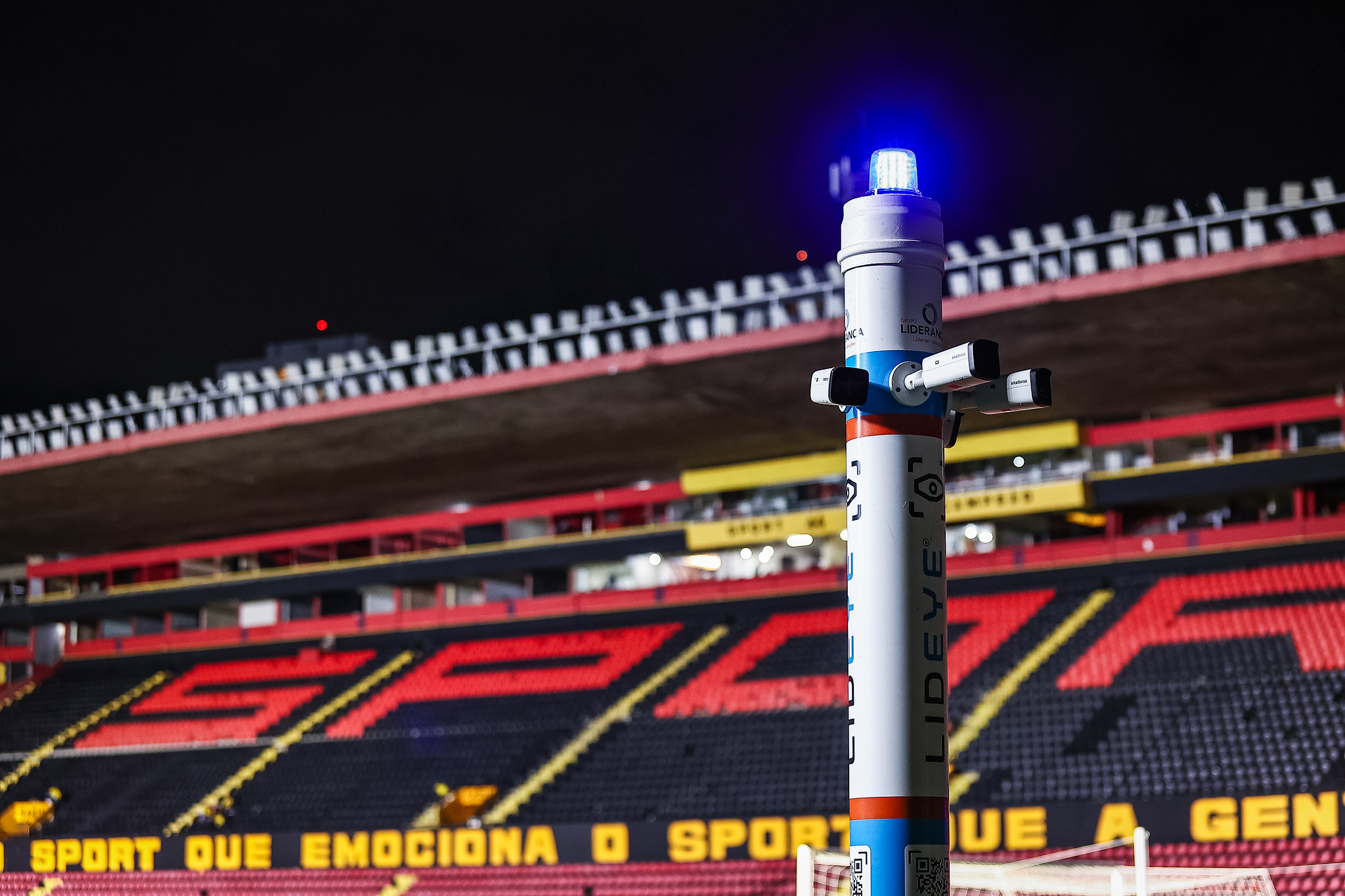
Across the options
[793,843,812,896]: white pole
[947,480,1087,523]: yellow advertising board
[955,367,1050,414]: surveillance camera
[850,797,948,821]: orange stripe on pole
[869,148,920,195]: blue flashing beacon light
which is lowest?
[793,843,812,896]: white pole

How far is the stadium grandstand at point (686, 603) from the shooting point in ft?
81.4

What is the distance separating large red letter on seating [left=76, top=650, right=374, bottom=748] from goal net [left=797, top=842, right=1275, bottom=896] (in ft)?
59.2

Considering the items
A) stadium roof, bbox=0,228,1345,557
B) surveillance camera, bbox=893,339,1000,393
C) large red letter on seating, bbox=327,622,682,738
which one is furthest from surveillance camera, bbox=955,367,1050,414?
large red letter on seating, bbox=327,622,682,738

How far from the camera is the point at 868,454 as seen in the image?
6.66m

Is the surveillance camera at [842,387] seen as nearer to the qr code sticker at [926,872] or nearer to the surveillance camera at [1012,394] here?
the surveillance camera at [1012,394]

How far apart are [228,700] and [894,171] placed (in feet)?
114

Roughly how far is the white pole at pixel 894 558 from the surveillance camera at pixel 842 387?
91 mm

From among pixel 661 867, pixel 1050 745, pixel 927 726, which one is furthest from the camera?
pixel 1050 745

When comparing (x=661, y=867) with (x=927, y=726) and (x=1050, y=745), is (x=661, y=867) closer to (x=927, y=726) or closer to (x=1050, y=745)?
(x=1050, y=745)

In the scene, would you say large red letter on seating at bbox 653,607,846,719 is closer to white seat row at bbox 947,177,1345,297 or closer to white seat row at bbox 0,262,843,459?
white seat row at bbox 0,262,843,459

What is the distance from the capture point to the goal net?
39.2 feet

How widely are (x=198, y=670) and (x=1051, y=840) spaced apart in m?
26.0

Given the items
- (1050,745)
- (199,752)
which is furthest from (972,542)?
(199,752)

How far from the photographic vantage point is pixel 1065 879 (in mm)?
17562
